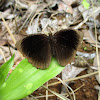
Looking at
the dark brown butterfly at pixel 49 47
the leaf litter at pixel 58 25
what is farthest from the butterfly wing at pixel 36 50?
the leaf litter at pixel 58 25

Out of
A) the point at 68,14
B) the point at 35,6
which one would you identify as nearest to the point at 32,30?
the point at 35,6

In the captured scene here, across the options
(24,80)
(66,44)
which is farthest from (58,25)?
(24,80)

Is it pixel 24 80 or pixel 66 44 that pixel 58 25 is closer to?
pixel 66 44

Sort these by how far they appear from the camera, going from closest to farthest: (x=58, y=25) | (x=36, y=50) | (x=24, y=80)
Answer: (x=24, y=80) < (x=36, y=50) < (x=58, y=25)

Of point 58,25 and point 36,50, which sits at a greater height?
point 36,50

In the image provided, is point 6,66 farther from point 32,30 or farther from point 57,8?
point 57,8

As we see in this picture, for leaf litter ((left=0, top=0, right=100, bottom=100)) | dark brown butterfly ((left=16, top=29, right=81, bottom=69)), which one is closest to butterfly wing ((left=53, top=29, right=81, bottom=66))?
dark brown butterfly ((left=16, top=29, right=81, bottom=69))

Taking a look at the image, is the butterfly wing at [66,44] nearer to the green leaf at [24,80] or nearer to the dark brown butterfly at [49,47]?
the dark brown butterfly at [49,47]
